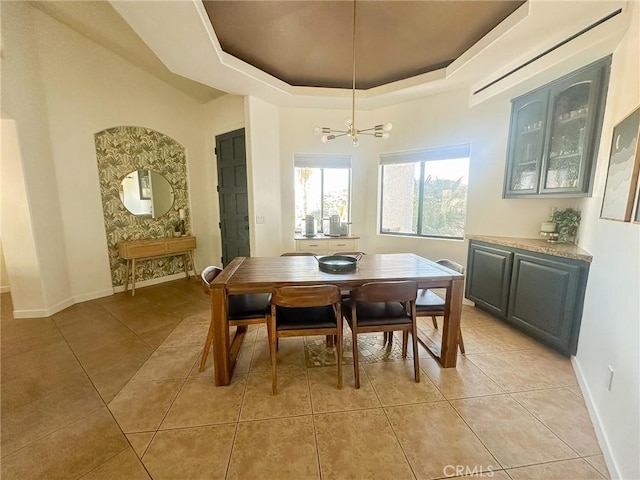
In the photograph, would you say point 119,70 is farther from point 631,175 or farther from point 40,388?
point 631,175

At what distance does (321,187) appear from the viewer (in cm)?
449

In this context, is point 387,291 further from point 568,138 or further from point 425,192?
point 425,192

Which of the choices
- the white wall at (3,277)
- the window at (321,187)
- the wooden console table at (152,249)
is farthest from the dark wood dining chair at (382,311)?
the white wall at (3,277)

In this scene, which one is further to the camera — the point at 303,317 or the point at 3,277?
the point at 3,277

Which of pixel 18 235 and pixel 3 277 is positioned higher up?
pixel 18 235

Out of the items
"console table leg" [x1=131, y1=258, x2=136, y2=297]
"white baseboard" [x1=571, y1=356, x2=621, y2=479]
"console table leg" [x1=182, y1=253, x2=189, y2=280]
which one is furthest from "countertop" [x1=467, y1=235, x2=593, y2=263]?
"console table leg" [x1=131, y1=258, x2=136, y2=297]

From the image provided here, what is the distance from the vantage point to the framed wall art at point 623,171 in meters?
1.45

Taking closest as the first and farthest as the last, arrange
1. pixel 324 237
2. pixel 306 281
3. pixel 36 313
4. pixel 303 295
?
pixel 303 295 < pixel 306 281 < pixel 36 313 < pixel 324 237

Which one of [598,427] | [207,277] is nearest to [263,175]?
[207,277]

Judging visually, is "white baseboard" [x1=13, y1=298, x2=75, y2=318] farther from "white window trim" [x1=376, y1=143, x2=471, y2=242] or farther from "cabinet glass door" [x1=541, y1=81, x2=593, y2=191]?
"cabinet glass door" [x1=541, y1=81, x2=593, y2=191]

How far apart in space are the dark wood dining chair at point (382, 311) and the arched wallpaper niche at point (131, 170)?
3677 millimetres

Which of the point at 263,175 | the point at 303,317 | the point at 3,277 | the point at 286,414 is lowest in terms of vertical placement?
the point at 286,414

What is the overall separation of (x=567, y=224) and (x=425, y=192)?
5.89ft

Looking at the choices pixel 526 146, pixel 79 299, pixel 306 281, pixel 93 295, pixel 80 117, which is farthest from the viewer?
pixel 93 295
